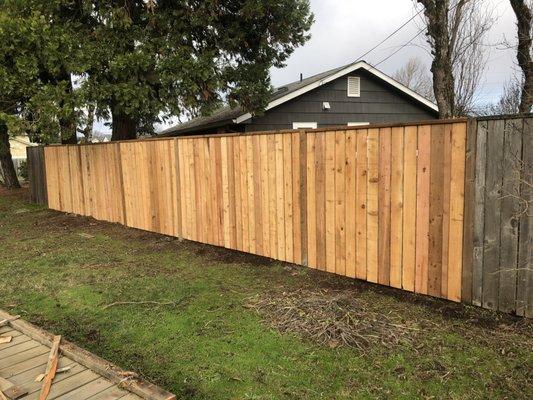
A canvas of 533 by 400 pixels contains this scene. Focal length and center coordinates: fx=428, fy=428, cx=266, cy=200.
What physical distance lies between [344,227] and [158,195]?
12.8 feet

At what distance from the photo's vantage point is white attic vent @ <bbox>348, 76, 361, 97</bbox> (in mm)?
13102

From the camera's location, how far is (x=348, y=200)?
4762mm

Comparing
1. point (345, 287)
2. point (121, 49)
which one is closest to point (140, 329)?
point (345, 287)

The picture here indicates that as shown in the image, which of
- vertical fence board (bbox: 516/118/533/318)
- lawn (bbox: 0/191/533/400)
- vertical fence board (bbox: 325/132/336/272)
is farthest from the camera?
vertical fence board (bbox: 325/132/336/272)

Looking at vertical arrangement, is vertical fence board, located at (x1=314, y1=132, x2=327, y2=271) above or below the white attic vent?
below

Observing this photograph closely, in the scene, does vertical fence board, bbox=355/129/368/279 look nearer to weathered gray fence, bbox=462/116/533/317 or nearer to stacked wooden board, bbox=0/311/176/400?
weathered gray fence, bbox=462/116/533/317

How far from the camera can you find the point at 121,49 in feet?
30.6

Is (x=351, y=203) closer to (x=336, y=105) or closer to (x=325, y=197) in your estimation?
(x=325, y=197)

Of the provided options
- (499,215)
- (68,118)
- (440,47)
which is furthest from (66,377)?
(440,47)

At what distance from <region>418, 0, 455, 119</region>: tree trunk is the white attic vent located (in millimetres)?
4192

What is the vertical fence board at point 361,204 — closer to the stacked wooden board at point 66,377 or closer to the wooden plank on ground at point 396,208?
the wooden plank on ground at point 396,208

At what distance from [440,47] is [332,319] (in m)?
6.97

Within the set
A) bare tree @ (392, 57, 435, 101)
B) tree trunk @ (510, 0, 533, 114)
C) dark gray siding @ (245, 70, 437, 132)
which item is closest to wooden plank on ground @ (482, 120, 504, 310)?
tree trunk @ (510, 0, 533, 114)

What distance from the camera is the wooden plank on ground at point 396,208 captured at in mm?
4254
